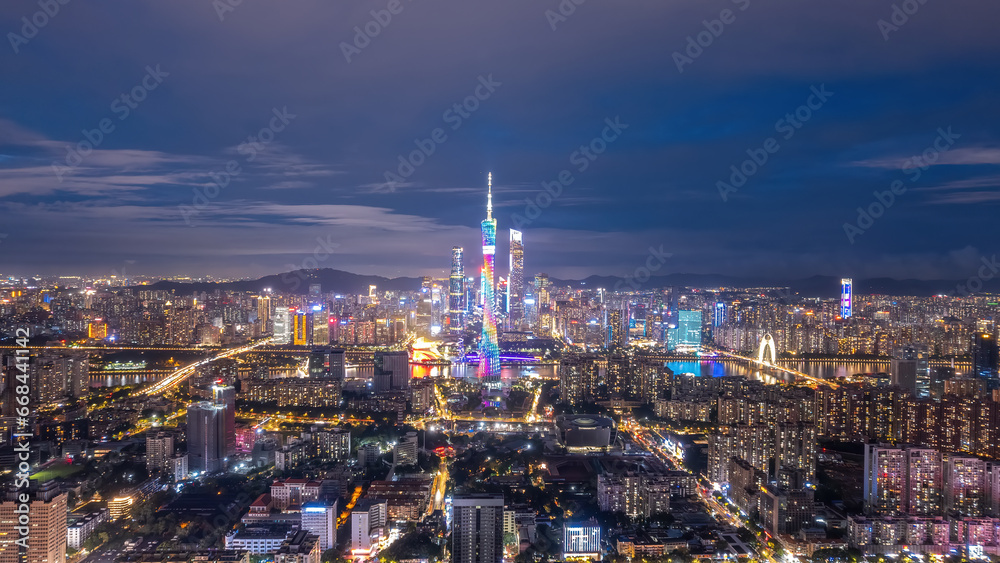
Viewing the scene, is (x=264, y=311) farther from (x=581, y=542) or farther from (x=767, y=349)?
(x=581, y=542)

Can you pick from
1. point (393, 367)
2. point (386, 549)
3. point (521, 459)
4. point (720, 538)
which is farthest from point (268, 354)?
point (720, 538)

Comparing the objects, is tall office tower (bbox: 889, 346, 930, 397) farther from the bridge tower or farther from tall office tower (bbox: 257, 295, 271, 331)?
tall office tower (bbox: 257, 295, 271, 331)

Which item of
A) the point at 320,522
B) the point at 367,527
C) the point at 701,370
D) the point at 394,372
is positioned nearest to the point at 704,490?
the point at 367,527

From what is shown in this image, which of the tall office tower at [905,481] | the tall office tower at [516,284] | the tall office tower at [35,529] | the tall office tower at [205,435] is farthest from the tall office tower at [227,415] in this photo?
the tall office tower at [516,284]

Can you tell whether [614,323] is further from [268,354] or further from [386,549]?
[386,549]

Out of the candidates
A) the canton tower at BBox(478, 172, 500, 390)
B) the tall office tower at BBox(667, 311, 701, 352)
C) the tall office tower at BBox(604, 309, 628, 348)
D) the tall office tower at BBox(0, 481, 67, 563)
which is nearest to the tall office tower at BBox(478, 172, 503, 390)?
the canton tower at BBox(478, 172, 500, 390)

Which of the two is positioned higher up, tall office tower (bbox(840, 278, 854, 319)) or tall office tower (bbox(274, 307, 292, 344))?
tall office tower (bbox(840, 278, 854, 319))
